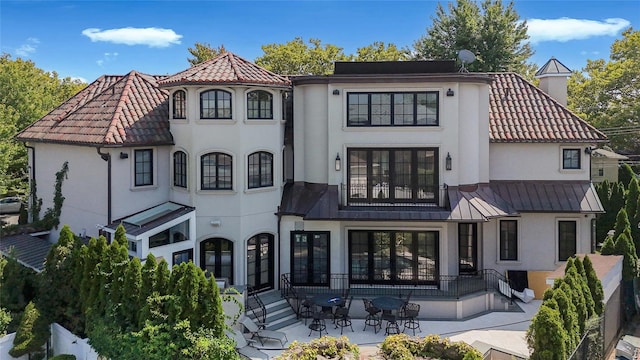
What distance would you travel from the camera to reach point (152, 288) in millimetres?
13883

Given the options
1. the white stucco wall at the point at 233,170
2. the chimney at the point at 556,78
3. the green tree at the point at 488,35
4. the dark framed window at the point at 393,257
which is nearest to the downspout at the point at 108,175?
the white stucco wall at the point at 233,170

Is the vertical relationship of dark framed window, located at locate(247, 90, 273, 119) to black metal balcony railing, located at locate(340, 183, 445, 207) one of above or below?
above

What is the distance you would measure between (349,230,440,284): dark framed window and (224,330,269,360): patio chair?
5.65 metres

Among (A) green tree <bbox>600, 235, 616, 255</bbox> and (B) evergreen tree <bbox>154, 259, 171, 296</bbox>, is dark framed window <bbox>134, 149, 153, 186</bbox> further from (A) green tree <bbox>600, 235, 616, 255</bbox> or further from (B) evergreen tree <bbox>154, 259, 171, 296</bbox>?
(A) green tree <bbox>600, 235, 616, 255</bbox>

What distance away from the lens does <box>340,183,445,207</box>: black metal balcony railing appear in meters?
20.0

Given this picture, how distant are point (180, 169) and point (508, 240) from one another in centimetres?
1388

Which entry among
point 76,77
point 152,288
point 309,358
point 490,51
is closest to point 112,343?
point 152,288

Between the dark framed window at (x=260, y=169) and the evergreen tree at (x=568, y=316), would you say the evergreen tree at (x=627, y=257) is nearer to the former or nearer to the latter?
Result: the evergreen tree at (x=568, y=316)

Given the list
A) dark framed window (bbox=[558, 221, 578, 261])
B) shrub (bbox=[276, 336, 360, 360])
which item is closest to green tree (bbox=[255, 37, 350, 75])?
dark framed window (bbox=[558, 221, 578, 261])

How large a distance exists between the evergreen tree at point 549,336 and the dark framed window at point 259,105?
12.1 meters

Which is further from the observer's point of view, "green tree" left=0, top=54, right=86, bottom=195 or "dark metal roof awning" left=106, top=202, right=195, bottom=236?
"green tree" left=0, top=54, right=86, bottom=195

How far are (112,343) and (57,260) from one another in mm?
4117

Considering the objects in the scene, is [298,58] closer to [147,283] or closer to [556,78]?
[556,78]

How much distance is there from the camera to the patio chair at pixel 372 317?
17656 millimetres
